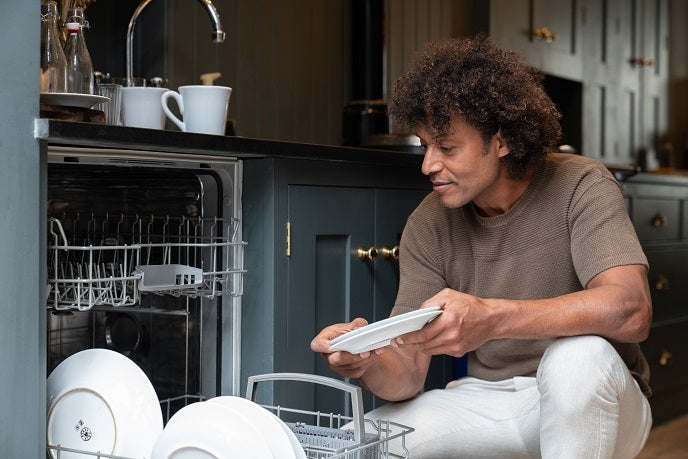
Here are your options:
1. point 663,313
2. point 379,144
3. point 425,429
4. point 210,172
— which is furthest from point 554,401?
point 663,313

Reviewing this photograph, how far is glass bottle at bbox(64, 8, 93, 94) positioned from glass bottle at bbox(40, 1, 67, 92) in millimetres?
27

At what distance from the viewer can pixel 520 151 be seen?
1.79 m

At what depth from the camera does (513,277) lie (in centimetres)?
187

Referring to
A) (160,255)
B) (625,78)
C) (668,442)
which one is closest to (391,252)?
(160,255)

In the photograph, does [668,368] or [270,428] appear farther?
[668,368]

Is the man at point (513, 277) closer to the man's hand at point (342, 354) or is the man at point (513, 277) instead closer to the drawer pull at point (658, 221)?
the man's hand at point (342, 354)

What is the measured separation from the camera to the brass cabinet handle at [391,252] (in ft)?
6.89

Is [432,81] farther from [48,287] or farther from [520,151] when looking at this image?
[48,287]

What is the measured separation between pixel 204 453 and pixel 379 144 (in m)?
1.38

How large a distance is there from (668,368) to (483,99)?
6.85 ft

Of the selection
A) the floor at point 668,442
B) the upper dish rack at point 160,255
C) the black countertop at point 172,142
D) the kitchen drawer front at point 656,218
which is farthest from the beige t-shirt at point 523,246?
the kitchen drawer front at point 656,218

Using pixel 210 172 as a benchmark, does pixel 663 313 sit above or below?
below

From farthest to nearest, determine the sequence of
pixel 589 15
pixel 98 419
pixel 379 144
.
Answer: pixel 589 15 → pixel 379 144 → pixel 98 419

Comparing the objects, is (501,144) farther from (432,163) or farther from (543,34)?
(543,34)
